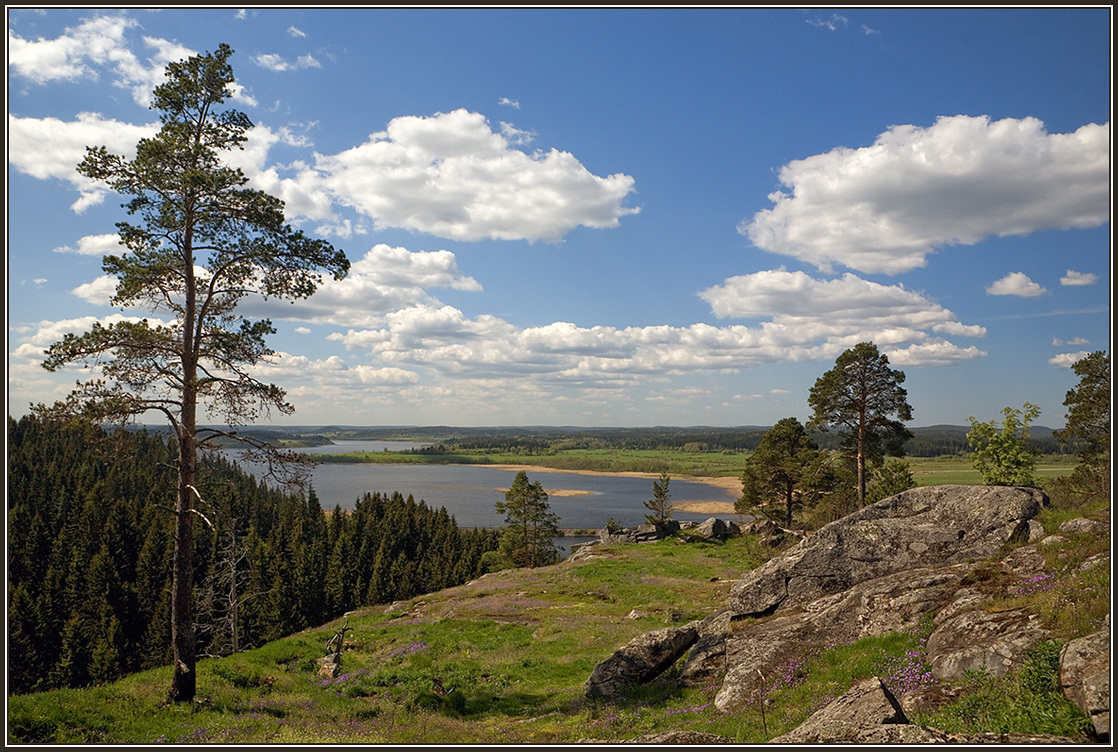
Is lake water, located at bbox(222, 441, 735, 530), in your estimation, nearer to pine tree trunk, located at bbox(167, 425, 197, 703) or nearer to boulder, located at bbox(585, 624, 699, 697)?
boulder, located at bbox(585, 624, 699, 697)

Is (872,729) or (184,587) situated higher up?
(872,729)

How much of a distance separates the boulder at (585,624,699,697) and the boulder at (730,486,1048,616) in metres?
2.33

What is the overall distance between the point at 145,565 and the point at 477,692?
67116 millimetres

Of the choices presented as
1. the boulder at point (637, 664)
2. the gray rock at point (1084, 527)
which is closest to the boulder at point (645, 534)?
the boulder at point (637, 664)

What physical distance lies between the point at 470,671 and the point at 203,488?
35.0 ft

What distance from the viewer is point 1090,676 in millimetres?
7227

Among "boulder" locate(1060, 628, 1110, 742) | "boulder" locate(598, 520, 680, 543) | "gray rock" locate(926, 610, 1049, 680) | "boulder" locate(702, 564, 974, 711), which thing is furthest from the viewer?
"boulder" locate(598, 520, 680, 543)

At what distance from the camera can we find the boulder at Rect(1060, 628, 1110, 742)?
694cm

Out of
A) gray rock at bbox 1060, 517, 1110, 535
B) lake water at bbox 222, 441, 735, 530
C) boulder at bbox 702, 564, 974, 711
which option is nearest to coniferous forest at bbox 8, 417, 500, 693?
lake water at bbox 222, 441, 735, 530

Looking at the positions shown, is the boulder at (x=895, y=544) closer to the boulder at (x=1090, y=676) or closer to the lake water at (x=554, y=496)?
the boulder at (x=1090, y=676)

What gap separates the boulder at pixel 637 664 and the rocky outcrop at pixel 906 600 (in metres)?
0.71

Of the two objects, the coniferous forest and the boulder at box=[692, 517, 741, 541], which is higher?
the boulder at box=[692, 517, 741, 541]

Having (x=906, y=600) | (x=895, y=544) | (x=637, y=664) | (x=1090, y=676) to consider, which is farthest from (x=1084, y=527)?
(x=637, y=664)

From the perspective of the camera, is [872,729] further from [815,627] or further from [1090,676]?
[815,627]
